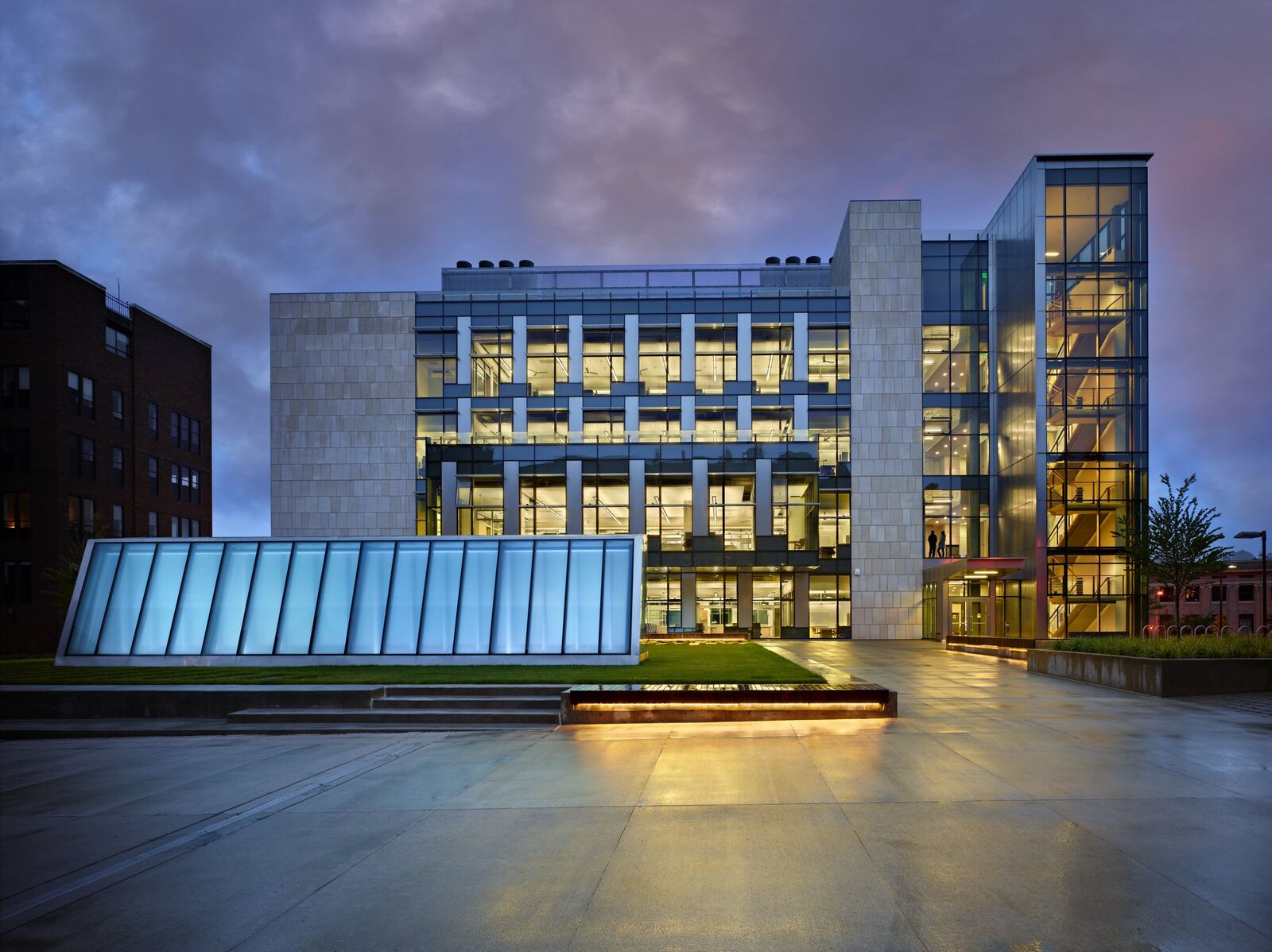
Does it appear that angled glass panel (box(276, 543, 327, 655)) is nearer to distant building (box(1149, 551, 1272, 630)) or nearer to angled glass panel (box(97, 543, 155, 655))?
angled glass panel (box(97, 543, 155, 655))

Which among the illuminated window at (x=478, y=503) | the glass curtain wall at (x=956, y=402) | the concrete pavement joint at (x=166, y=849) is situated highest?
the glass curtain wall at (x=956, y=402)

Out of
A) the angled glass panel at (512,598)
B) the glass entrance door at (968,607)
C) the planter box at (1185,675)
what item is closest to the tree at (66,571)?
the angled glass panel at (512,598)

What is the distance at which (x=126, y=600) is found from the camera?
2430cm

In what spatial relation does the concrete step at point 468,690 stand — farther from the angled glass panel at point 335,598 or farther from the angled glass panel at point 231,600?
the angled glass panel at point 231,600

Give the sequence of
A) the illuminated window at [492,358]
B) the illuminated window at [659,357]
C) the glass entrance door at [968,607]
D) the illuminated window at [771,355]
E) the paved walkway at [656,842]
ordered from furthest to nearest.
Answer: the illuminated window at [492,358] < the illuminated window at [659,357] < the illuminated window at [771,355] < the glass entrance door at [968,607] < the paved walkway at [656,842]

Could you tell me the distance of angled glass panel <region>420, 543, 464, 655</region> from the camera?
23.2m

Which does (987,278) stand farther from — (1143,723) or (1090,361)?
(1143,723)

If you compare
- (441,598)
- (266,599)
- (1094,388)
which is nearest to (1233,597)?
(1094,388)

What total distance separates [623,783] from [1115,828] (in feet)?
17.7

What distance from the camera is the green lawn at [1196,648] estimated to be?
59.7ft

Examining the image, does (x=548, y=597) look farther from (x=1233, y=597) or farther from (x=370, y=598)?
(x=1233, y=597)

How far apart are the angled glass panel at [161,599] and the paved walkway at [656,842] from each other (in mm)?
12042

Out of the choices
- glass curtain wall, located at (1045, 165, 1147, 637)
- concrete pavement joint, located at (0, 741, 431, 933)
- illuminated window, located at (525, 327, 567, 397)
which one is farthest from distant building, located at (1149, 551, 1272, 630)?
concrete pavement joint, located at (0, 741, 431, 933)

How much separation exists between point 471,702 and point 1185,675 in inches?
626
